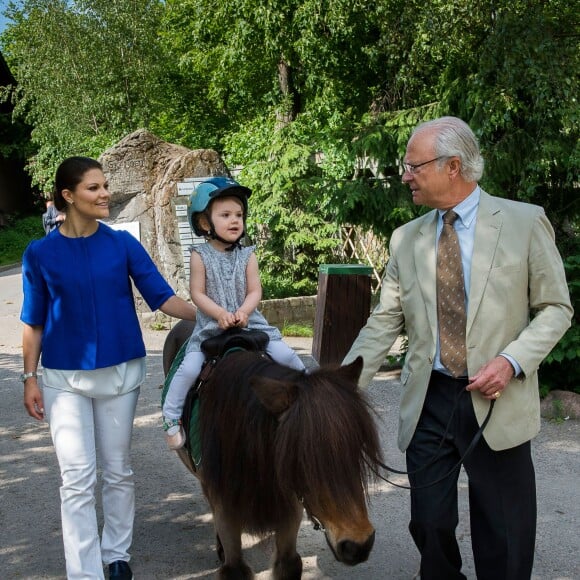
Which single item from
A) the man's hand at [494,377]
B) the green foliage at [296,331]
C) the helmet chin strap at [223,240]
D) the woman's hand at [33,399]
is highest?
the helmet chin strap at [223,240]

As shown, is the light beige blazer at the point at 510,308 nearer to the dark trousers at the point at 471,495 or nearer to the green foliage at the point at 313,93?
the dark trousers at the point at 471,495

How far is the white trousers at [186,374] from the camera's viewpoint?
3.69 m

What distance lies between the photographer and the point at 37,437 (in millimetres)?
7078

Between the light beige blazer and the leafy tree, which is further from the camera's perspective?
the leafy tree

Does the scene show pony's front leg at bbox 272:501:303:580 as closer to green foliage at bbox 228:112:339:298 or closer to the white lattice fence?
green foliage at bbox 228:112:339:298

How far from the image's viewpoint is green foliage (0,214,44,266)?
28.3 m

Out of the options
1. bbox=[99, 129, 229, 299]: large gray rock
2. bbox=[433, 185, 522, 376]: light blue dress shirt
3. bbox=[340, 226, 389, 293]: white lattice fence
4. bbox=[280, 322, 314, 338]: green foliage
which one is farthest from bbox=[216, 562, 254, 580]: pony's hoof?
bbox=[340, 226, 389, 293]: white lattice fence

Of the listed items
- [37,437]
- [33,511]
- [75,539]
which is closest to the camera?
[75,539]

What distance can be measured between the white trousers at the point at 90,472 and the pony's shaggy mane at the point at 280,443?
1.95 ft

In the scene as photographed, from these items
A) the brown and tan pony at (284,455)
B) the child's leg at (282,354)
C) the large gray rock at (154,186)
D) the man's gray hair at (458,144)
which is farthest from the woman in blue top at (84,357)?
the large gray rock at (154,186)

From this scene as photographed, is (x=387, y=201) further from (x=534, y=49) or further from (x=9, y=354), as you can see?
(x=9, y=354)

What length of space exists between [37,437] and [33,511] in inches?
78.5

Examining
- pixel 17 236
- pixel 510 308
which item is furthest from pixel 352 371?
pixel 17 236

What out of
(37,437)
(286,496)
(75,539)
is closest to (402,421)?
(286,496)
